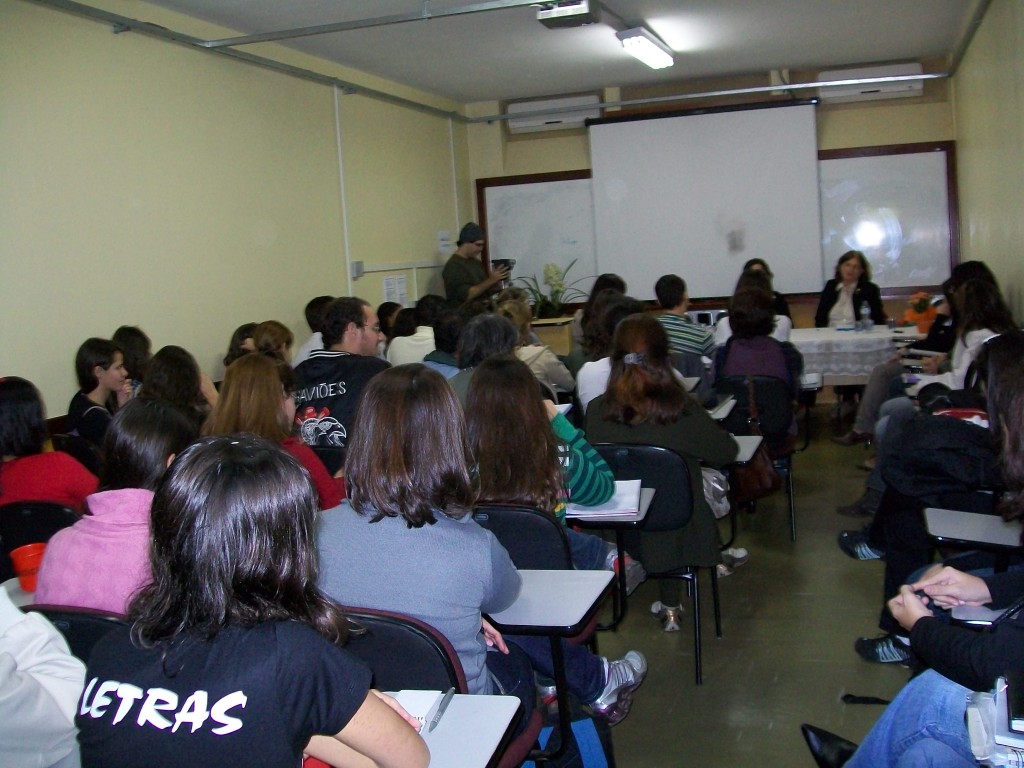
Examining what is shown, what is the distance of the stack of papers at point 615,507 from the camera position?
8.73ft

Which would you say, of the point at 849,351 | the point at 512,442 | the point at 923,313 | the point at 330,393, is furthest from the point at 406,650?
the point at 923,313

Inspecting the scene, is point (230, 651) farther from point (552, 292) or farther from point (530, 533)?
point (552, 292)

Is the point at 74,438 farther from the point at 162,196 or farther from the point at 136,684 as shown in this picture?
the point at 136,684

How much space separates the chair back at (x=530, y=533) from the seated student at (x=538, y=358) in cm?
228

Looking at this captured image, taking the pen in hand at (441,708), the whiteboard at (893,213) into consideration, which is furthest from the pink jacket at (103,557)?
the whiteboard at (893,213)

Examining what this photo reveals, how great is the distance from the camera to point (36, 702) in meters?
1.34

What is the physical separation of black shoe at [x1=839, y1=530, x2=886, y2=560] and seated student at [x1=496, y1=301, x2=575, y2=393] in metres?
1.54

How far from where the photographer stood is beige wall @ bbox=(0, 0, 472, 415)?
4148 millimetres

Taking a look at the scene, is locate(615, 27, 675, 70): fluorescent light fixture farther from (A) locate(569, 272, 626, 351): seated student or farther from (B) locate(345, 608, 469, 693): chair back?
(B) locate(345, 608, 469, 693): chair back

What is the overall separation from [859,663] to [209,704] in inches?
103

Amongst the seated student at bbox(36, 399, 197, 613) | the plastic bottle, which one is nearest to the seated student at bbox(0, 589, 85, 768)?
the seated student at bbox(36, 399, 197, 613)

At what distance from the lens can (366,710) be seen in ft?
4.13

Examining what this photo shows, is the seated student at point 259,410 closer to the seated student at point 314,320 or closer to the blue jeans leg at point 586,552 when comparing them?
the blue jeans leg at point 586,552

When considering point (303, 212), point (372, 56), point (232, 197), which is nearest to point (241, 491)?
point (232, 197)
